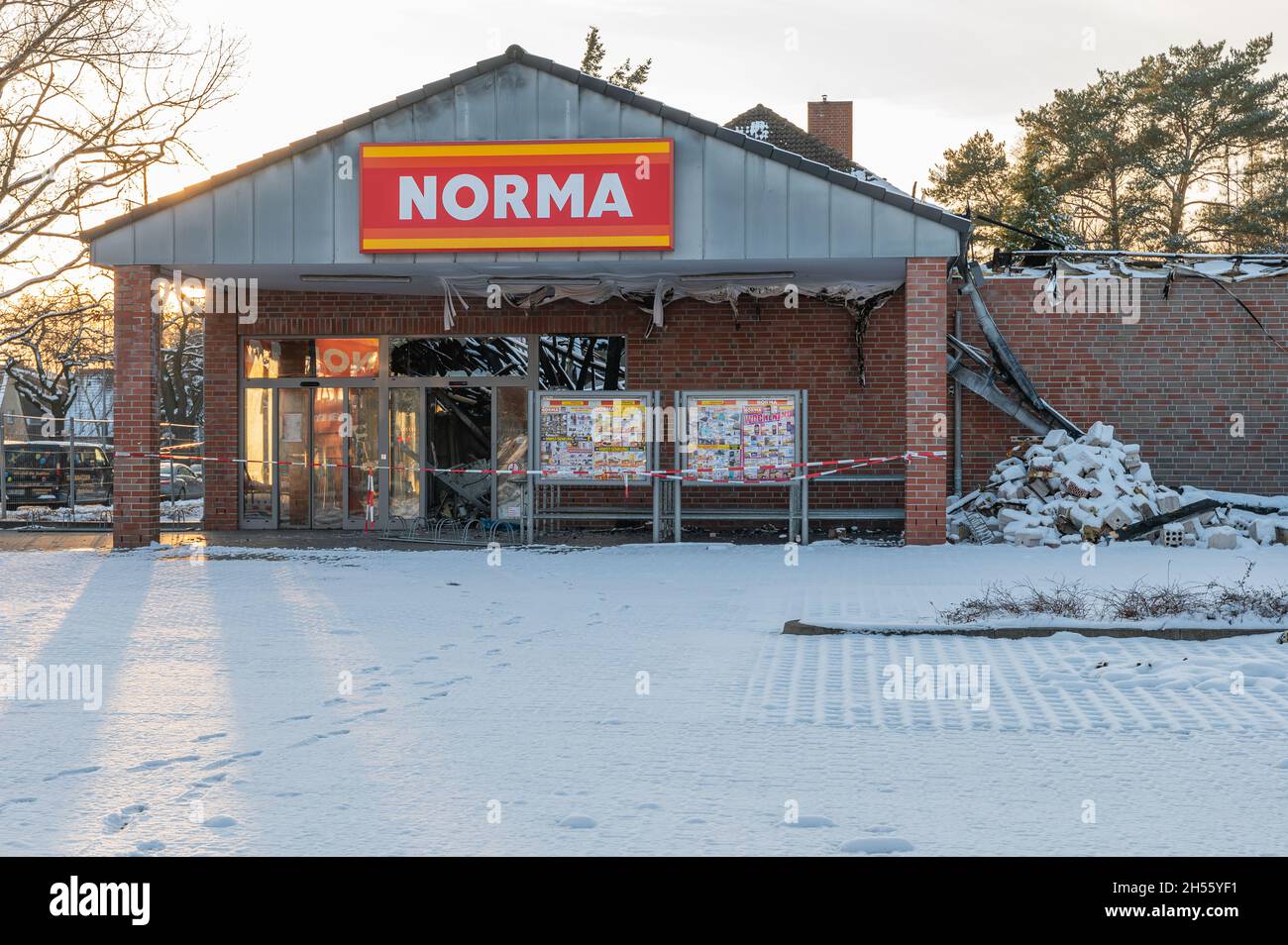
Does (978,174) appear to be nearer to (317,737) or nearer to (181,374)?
(181,374)

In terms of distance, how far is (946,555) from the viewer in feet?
48.5

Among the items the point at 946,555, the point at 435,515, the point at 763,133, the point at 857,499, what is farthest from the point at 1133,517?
the point at 763,133

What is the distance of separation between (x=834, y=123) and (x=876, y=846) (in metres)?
28.4

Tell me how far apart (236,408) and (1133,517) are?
41.4ft

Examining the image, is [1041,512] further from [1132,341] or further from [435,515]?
[435,515]

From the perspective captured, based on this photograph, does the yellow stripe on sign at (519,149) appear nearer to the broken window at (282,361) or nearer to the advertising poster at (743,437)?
the advertising poster at (743,437)

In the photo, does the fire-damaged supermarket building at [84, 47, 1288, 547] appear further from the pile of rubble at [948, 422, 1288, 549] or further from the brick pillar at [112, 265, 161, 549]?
the pile of rubble at [948, 422, 1288, 549]

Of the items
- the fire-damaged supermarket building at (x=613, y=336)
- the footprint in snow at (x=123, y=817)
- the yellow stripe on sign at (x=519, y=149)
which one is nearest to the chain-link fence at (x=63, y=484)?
the fire-damaged supermarket building at (x=613, y=336)

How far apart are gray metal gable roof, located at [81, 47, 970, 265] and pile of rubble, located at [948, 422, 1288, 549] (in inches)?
140

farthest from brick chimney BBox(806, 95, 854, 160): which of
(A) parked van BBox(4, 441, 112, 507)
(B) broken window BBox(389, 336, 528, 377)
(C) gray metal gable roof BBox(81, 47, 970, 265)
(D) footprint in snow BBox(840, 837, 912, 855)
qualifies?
(D) footprint in snow BBox(840, 837, 912, 855)

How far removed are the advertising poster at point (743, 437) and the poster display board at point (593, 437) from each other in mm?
699

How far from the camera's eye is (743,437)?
16625 mm

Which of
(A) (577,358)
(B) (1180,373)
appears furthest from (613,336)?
(B) (1180,373)

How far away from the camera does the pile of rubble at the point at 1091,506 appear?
15898 mm
